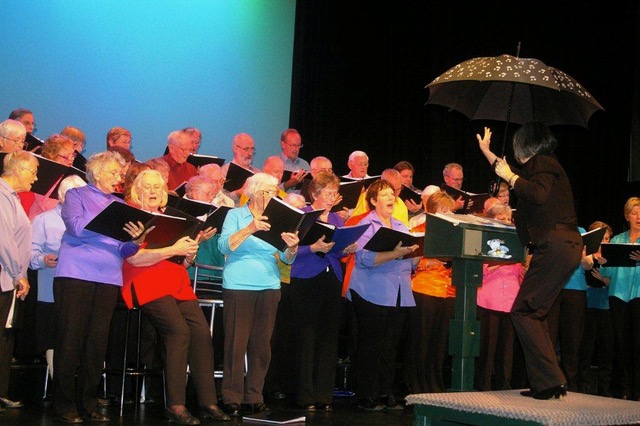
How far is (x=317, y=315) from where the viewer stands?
5.91 metres

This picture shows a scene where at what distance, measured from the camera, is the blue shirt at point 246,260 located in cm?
533

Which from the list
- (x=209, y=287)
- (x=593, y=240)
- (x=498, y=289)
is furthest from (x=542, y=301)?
(x=209, y=287)

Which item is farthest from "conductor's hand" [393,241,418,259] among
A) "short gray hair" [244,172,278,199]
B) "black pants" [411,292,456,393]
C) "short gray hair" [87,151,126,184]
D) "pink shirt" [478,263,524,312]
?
"short gray hair" [87,151,126,184]

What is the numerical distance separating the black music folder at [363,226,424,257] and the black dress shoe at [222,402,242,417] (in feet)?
4.51

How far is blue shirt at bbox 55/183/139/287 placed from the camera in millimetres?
4805

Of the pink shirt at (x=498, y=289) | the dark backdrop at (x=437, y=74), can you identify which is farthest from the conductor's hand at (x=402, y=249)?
the dark backdrop at (x=437, y=74)

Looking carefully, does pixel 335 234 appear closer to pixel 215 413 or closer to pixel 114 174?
pixel 215 413

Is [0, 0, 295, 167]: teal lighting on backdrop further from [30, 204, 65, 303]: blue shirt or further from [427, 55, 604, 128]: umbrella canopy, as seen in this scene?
[427, 55, 604, 128]: umbrella canopy

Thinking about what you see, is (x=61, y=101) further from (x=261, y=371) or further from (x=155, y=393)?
(x=261, y=371)

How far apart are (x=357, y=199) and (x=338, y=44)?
3.20m

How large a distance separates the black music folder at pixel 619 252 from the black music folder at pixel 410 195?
1.55 m

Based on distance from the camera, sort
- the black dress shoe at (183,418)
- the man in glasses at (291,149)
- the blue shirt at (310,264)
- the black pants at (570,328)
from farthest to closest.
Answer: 1. the man in glasses at (291,149)
2. the black pants at (570,328)
3. the blue shirt at (310,264)
4. the black dress shoe at (183,418)

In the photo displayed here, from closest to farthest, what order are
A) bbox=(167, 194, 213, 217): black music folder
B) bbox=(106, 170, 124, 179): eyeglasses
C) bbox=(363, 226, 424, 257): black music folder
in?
bbox=(106, 170, 124, 179): eyeglasses
bbox=(167, 194, 213, 217): black music folder
bbox=(363, 226, 424, 257): black music folder

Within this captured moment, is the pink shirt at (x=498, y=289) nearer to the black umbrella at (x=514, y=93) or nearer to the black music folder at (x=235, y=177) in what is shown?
the black umbrella at (x=514, y=93)
